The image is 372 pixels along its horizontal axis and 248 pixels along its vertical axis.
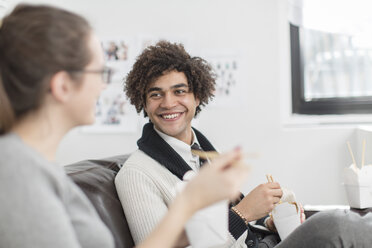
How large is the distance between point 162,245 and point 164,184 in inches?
24.6

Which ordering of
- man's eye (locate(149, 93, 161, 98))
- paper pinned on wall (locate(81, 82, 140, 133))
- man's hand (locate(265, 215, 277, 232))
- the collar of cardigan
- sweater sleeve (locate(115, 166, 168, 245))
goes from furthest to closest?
paper pinned on wall (locate(81, 82, 140, 133))
man's hand (locate(265, 215, 277, 232))
man's eye (locate(149, 93, 161, 98))
the collar of cardigan
sweater sleeve (locate(115, 166, 168, 245))

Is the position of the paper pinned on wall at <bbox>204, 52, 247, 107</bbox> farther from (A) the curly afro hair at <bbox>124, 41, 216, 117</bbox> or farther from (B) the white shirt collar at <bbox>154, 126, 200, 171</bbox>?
(B) the white shirt collar at <bbox>154, 126, 200, 171</bbox>

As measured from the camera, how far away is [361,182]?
1642 millimetres

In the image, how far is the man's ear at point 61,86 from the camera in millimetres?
751

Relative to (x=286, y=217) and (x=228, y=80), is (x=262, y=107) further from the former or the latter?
(x=286, y=217)

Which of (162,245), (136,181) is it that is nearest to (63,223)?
(162,245)

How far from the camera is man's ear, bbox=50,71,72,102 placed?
0.75m

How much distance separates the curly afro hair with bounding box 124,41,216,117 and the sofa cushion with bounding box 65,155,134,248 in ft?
1.08

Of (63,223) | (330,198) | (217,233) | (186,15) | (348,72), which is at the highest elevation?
(186,15)

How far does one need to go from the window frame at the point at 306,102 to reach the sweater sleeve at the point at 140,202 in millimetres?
1462

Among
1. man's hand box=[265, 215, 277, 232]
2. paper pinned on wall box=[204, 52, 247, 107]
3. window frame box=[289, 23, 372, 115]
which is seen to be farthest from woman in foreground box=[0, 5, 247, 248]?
window frame box=[289, 23, 372, 115]

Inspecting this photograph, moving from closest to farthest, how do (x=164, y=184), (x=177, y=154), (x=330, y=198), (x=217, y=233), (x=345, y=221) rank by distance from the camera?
(x=217, y=233) < (x=345, y=221) < (x=164, y=184) < (x=177, y=154) < (x=330, y=198)

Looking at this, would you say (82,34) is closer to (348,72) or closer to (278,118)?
(278,118)

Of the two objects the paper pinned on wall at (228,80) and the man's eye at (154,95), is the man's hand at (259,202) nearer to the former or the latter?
the man's eye at (154,95)
